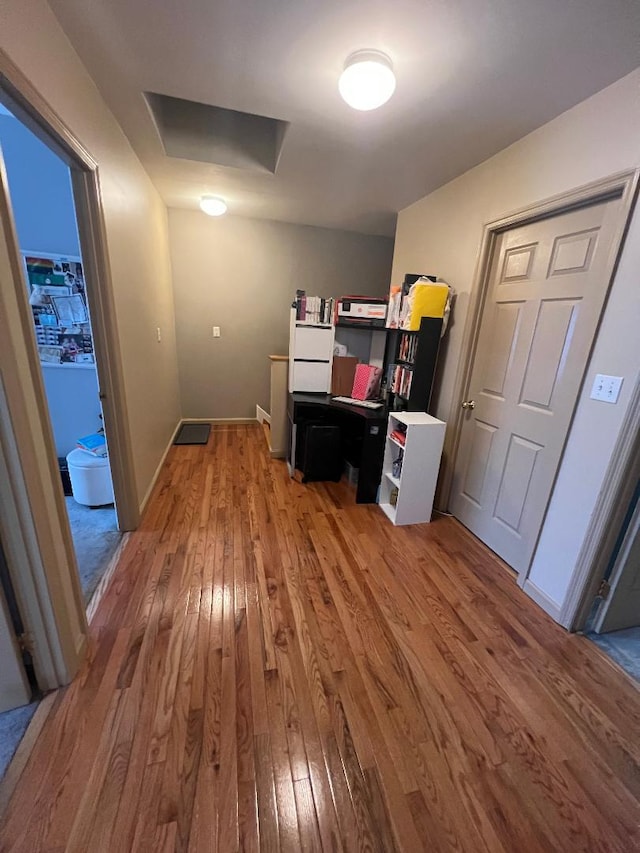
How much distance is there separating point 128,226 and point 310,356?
1.59 metres

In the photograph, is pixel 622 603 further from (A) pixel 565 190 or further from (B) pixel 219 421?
(B) pixel 219 421

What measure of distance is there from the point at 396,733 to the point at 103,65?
2994mm

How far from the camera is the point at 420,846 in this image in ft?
3.01

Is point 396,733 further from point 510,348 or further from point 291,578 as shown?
point 510,348

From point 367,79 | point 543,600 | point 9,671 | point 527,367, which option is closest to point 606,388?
point 527,367

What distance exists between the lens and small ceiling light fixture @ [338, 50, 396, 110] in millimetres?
1332

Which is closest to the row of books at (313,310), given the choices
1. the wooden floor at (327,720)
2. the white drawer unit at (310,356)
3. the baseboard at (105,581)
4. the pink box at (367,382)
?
the white drawer unit at (310,356)

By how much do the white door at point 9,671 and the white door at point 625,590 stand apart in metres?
2.42

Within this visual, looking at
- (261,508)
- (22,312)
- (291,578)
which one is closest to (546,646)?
(291,578)

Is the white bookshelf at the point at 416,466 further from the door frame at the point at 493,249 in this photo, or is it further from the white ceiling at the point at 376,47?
the white ceiling at the point at 376,47

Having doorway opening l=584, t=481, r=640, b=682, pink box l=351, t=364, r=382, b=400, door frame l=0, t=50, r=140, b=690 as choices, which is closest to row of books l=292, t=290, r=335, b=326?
pink box l=351, t=364, r=382, b=400

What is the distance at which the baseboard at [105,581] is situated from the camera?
159cm

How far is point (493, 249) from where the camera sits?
212 cm

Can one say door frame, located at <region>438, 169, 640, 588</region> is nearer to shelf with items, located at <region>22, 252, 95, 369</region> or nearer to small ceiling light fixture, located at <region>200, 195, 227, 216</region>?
small ceiling light fixture, located at <region>200, 195, 227, 216</region>
